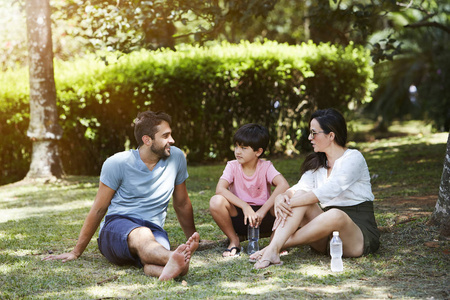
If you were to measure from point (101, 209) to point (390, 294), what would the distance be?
7.92ft

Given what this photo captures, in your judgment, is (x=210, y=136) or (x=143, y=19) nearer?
(x=143, y=19)

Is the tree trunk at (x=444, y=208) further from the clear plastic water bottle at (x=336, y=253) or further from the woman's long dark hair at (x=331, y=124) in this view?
the clear plastic water bottle at (x=336, y=253)

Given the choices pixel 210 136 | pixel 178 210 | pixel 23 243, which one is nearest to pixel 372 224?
pixel 178 210

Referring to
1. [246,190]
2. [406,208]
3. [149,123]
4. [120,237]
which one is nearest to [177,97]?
[406,208]

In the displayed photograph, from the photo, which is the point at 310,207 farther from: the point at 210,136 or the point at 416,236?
the point at 210,136

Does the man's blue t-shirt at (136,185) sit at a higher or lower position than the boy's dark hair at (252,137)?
lower

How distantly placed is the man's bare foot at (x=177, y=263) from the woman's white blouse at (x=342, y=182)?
1217 mm

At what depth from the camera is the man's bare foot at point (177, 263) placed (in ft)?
13.6

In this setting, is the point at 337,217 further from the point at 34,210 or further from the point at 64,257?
the point at 34,210

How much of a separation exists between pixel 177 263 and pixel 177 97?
7.31 metres

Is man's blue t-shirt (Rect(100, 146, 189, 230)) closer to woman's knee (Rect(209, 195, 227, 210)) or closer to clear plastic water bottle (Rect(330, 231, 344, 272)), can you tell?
woman's knee (Rect(209, 195, 227, 210))

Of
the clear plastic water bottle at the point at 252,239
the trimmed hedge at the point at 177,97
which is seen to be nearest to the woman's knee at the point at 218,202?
the clear plastic water bottle at the point at 252,239

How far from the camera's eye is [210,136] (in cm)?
1167

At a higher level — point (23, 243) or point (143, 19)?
point (143, 19)
